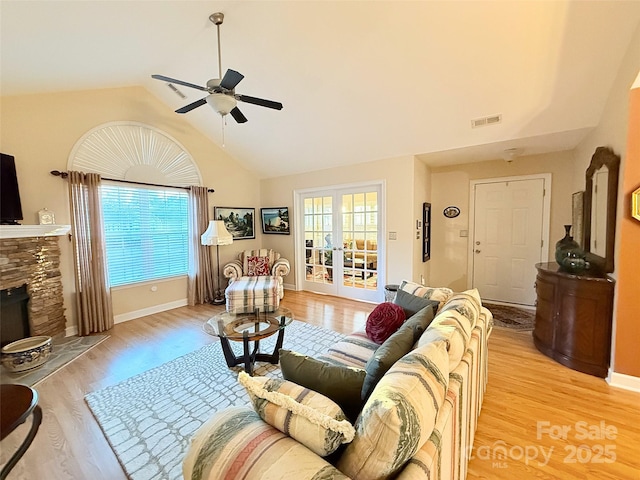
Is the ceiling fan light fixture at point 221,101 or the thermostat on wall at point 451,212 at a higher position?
the ceiling fan light fixture at point 221,101

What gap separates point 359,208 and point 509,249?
2408 millimetres

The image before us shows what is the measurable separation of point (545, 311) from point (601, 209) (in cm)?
108

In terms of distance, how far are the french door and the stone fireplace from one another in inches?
136

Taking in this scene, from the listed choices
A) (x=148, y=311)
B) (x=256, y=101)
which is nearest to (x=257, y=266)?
(x=148, y=311)

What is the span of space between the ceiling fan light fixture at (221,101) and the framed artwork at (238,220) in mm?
2784

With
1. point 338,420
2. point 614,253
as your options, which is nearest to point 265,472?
point 338,420

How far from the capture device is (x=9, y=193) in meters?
2.68

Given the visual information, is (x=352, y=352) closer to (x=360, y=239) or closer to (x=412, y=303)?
(x=412, y=303)

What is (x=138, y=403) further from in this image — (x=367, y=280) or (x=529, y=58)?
(x=529, y=58)

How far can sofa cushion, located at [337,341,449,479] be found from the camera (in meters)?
0.77

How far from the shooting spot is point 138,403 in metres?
2.09

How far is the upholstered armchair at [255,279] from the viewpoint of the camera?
150 inches

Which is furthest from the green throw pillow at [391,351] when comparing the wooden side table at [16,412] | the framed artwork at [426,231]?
the framed artwork at [426,231]

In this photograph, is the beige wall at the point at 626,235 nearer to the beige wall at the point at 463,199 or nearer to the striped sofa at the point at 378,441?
the beige wall at the point at 463,199
